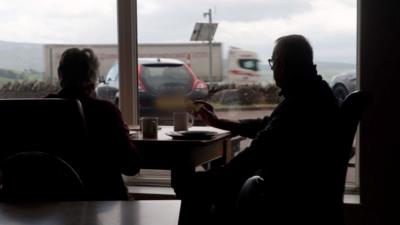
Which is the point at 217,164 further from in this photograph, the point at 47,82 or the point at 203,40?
the point at 47,82

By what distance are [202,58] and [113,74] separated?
62 cm

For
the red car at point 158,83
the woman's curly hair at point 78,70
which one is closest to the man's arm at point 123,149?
→ the woman's curly hair at point 78,70

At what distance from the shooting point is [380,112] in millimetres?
3059

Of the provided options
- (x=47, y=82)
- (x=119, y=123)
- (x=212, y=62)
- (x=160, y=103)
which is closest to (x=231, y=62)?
(x=212, y=62)

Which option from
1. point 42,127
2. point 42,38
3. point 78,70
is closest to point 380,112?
point 78,70

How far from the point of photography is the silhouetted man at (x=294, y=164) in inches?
64.7

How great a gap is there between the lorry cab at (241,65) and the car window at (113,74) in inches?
29.8

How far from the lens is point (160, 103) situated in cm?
345

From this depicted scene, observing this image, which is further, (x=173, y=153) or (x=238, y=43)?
(x=238, y=43)

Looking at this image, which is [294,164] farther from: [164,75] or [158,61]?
[158,61]

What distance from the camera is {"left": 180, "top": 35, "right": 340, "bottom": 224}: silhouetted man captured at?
1.64m

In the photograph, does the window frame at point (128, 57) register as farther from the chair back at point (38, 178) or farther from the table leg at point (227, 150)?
the chair back at point (38, 178)

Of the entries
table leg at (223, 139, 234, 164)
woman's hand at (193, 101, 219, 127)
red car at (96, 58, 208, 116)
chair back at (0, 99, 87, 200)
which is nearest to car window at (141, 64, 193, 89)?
red car at (96, 58, 208, 116)

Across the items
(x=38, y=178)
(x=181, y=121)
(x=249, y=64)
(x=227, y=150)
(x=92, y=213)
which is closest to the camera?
(x=92, y=213)
